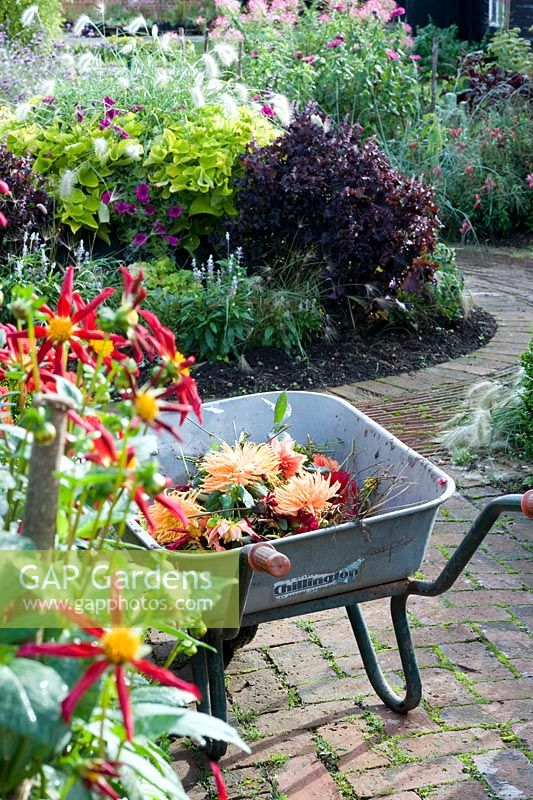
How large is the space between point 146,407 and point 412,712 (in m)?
2.01

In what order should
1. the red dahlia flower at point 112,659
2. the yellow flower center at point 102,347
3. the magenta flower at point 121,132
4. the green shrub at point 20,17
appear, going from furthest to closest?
the green shrub at point 20,17
the magenta flower at point 121,132
the yellow flower center at point 102,347
the red dahlia flower at point 112,659

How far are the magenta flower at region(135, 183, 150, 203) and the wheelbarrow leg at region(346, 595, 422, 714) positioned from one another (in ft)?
12.1

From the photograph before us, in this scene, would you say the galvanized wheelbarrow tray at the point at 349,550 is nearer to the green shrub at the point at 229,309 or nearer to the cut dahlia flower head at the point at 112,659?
the cut dahlia flower head at the point at 112,659

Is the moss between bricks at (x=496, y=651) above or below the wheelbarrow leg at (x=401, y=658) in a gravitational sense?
below

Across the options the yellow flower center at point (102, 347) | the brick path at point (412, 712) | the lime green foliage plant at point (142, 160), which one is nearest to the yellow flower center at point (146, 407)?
the yellow flower center at point (102, 347)

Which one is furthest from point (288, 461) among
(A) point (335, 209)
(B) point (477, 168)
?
(B) point (477, 168)

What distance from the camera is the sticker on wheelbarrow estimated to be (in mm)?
2357

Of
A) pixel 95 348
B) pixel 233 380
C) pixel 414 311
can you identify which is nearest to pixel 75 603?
pixel 95 348

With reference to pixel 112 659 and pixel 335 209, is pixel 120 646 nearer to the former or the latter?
pixel 112 659

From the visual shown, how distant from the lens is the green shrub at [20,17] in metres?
12.4

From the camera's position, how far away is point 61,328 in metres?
1.28

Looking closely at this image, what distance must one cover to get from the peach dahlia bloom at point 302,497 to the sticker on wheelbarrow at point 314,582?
0.16 metres

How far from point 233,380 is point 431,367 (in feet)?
3.74

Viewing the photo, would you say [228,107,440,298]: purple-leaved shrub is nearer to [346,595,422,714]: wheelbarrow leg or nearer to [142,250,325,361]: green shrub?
[142,250,325,361]: green shrub
